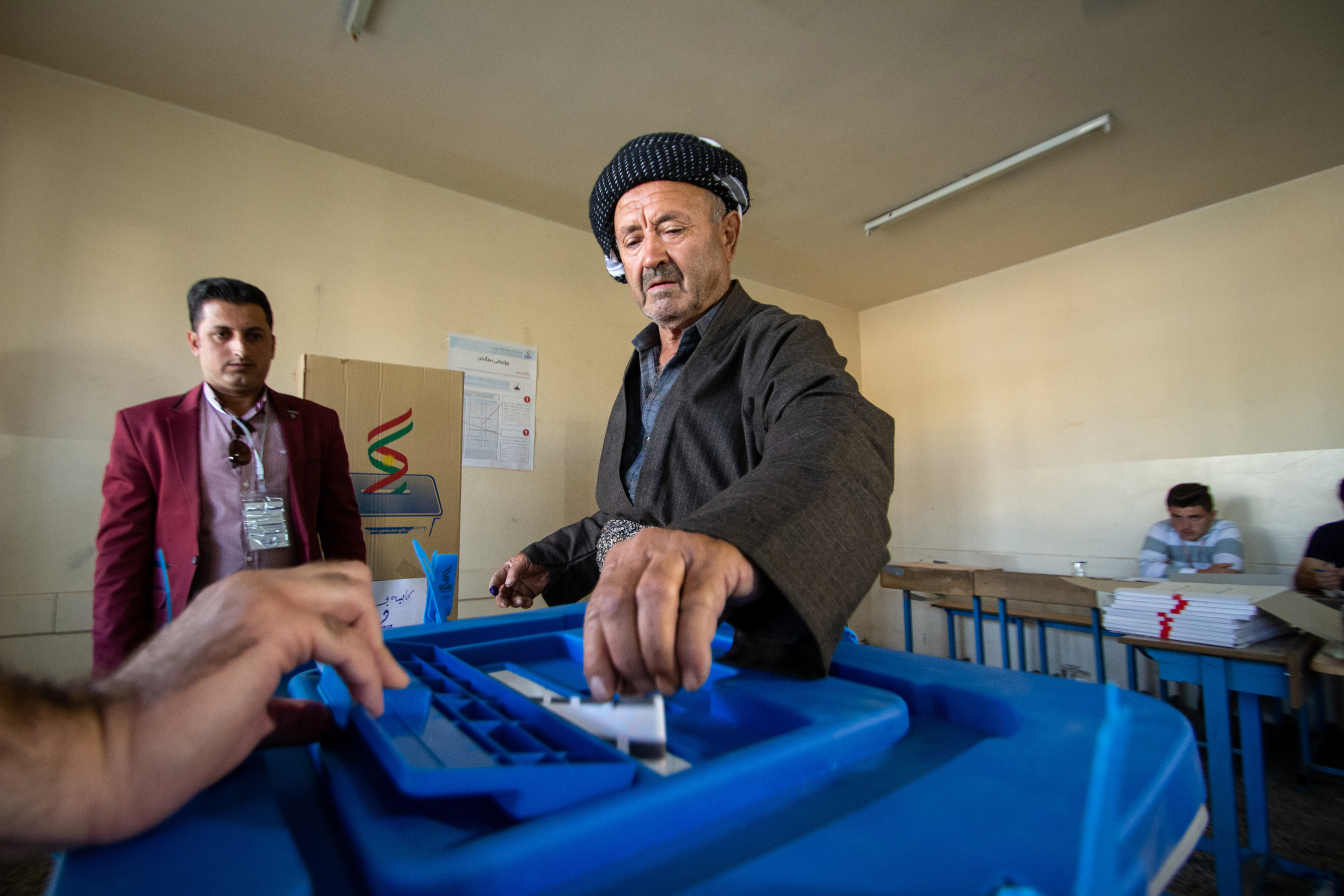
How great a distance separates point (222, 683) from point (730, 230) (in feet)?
3.95

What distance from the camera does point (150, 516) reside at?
1.64 metres

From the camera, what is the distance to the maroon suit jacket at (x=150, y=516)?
1569 mm

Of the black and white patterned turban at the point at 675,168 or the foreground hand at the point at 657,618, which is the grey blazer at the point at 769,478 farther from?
the black and white patterned turban at the point at 675,168

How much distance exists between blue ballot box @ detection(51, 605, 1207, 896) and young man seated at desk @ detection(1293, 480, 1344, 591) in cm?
366

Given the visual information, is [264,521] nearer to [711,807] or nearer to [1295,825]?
[711,807]

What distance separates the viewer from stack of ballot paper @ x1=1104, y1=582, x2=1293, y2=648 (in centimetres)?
176

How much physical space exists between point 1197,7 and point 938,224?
1.58m

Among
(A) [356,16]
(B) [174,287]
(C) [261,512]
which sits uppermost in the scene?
(A) [356,16]

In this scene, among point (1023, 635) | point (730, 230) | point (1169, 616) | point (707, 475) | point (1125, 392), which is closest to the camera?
point (707, 475)

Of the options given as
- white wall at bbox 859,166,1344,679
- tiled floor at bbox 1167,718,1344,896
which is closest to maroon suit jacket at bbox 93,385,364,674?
tiled floor at bbox 1167,718,1344,896

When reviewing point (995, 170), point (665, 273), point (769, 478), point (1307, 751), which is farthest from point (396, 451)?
point (1307, 751)

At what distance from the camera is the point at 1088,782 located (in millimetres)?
313

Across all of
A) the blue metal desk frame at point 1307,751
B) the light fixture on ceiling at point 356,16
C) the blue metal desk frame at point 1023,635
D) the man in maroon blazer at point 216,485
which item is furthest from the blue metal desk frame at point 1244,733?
the light fixture on ceiling at point 356,16

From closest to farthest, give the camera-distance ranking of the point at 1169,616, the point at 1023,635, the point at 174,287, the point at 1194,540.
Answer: the point at 1169,616 < the point at 174,287 < the point at 1194,540 < the point at 1023,635
